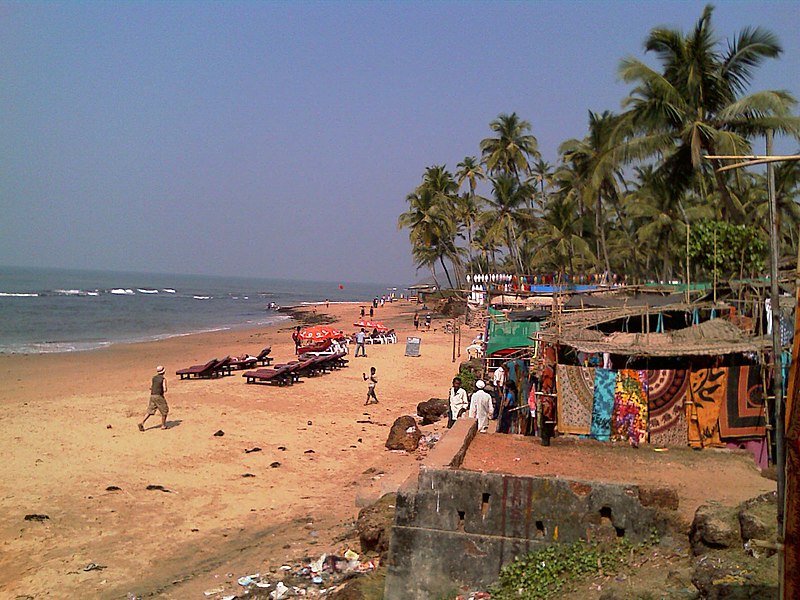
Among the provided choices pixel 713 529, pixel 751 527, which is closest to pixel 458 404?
pixel 713 529

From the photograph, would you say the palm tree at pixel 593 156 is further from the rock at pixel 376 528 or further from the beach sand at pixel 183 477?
the rock at pixel 376 528

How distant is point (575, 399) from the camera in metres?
9.95

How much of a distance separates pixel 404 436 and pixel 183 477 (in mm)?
4371

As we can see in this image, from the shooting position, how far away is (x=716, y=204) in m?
28.5

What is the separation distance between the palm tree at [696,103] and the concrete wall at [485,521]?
13.6 metres

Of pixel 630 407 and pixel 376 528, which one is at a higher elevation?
pixel 630 407

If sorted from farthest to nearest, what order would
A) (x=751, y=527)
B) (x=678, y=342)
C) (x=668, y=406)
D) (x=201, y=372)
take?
1. (x=201, y=372)
2. (x=678, y=342)
3. (x=668, y=406)
4. (x=751, y=527)

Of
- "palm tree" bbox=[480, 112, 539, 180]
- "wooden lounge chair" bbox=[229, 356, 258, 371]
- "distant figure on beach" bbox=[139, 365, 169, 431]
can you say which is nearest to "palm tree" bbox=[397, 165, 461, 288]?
"palm tree" bbox=[480, 112, 539, 180]

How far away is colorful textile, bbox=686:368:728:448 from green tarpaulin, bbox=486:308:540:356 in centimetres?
581

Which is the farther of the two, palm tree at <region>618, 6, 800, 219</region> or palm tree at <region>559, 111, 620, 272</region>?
palm tree at <region>559, 111, 620, 272</region>

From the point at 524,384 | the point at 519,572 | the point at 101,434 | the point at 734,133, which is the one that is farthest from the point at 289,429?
→ the point at 734,133

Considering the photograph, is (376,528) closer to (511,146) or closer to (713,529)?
(713,529)

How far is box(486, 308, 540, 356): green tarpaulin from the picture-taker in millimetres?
15675

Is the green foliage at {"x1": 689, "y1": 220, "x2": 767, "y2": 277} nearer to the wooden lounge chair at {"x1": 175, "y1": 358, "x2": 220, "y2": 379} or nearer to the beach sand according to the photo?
the beach sand
